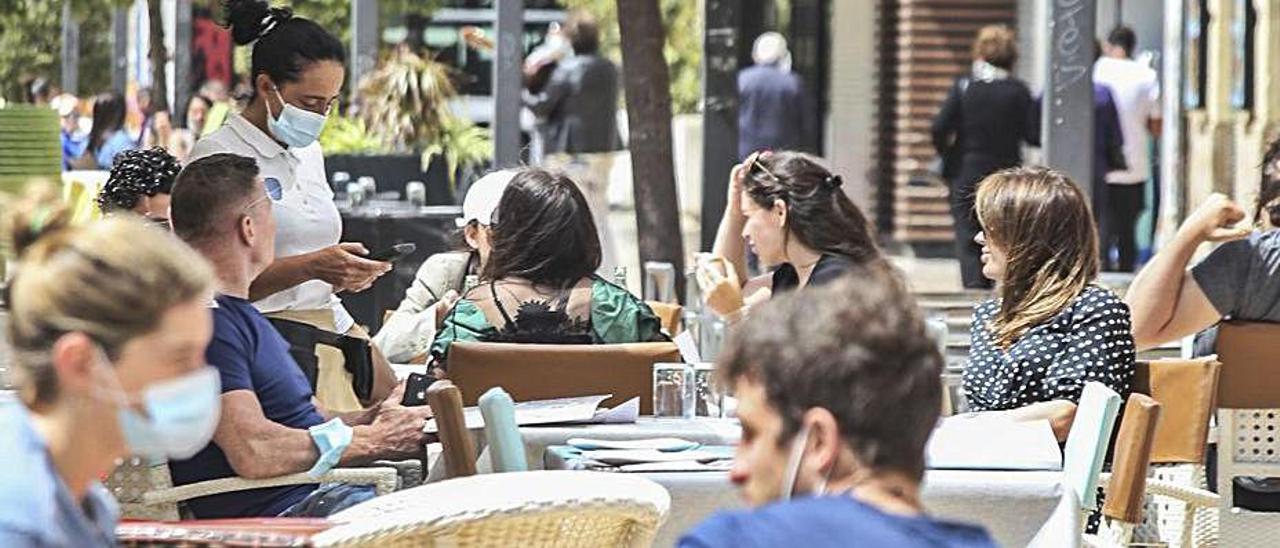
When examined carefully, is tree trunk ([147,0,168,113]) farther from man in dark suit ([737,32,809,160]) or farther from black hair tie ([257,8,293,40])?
black hair tie ([257,8,293,40])

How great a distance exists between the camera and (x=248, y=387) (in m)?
4.88

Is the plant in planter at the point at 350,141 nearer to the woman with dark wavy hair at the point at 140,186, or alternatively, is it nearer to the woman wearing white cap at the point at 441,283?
the woman with dark wavy hair at the point at 140,186

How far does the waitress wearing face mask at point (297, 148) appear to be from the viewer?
6.45 metres

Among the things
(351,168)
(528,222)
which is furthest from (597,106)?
(528,222)

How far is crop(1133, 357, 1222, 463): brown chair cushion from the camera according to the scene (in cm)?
566

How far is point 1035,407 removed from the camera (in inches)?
219

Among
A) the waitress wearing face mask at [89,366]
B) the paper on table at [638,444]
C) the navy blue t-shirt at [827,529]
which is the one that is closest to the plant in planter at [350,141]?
the paper on table at [638,444]

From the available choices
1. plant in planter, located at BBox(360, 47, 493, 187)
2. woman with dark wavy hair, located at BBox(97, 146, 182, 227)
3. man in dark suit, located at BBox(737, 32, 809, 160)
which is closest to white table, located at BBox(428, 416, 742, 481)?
woman with dark wavy hair, located at BBox(97, 146, 182, 227)

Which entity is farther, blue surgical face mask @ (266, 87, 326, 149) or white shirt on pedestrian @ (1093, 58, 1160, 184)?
white shirt on pedestrian @ (1093, 58, 1160, 184)

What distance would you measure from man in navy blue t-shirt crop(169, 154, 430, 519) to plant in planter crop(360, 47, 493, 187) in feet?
30.4

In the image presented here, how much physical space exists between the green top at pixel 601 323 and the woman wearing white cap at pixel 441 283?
2.73 feet

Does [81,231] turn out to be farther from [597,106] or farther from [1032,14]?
[1032,14]

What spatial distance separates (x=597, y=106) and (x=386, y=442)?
12334mm

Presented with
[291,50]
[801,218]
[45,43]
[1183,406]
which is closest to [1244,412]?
[1183,406]
